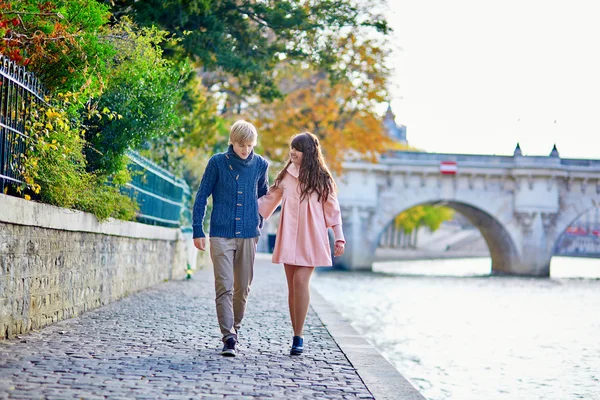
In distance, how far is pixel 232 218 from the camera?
6875mm

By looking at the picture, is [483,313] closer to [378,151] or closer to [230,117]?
[230,117]

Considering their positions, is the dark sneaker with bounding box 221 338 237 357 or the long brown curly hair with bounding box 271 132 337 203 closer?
the dark sneaker with bounding box 221 338 237 357

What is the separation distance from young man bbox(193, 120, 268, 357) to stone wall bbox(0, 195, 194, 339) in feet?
3.99

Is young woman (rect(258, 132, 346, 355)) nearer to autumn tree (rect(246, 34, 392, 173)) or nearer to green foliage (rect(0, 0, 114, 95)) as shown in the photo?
green foliage (rect(0, 0, 114, 95))

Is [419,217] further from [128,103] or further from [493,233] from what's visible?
[128,103]

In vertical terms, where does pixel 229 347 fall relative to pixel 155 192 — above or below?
below

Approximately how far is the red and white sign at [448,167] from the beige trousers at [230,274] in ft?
116

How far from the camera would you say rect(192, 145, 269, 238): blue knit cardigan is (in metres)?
6.86

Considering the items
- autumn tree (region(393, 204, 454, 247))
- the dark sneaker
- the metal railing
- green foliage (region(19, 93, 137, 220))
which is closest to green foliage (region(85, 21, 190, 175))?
green foliage (region(19, 93, 137, 220))

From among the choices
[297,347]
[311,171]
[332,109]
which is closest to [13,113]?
[311,171]

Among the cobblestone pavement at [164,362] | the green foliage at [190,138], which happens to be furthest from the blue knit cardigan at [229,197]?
the green foliage at [190,138]

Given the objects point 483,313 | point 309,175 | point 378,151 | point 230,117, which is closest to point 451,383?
point 309,175

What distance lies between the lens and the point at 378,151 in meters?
31.9

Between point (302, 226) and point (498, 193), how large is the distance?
36.5 meters
